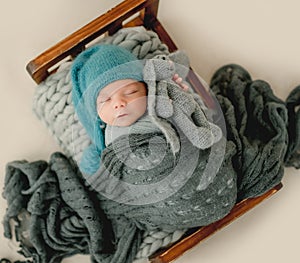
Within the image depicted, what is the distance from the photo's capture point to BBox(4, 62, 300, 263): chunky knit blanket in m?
1.07

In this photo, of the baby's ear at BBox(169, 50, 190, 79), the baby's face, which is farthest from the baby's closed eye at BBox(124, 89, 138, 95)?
the baby's ear at BBox(169, 50, 190, 79)

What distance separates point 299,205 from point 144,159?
0.45m

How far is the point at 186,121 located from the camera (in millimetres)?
1022

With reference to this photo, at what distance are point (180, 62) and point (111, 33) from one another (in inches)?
7.1

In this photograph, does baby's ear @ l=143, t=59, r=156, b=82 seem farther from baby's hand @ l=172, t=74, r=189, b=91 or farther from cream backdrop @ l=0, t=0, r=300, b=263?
cream backdrop @ l=0, t=0, r=300, b=263

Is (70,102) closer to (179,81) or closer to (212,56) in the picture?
(179,81)

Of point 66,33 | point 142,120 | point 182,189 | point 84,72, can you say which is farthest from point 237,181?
point 66,33

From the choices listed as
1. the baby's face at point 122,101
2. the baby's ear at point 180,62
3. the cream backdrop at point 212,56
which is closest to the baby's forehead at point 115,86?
the baby's face at point 122,101

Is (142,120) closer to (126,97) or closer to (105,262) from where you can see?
(126,97)

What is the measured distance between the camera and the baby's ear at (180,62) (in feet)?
3.76

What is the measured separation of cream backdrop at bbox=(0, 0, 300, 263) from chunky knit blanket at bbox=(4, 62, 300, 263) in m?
0.07

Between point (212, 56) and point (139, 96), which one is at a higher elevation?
point (139, 96)

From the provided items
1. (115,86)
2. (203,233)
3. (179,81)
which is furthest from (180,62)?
(203,233)

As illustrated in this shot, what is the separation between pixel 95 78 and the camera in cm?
102
